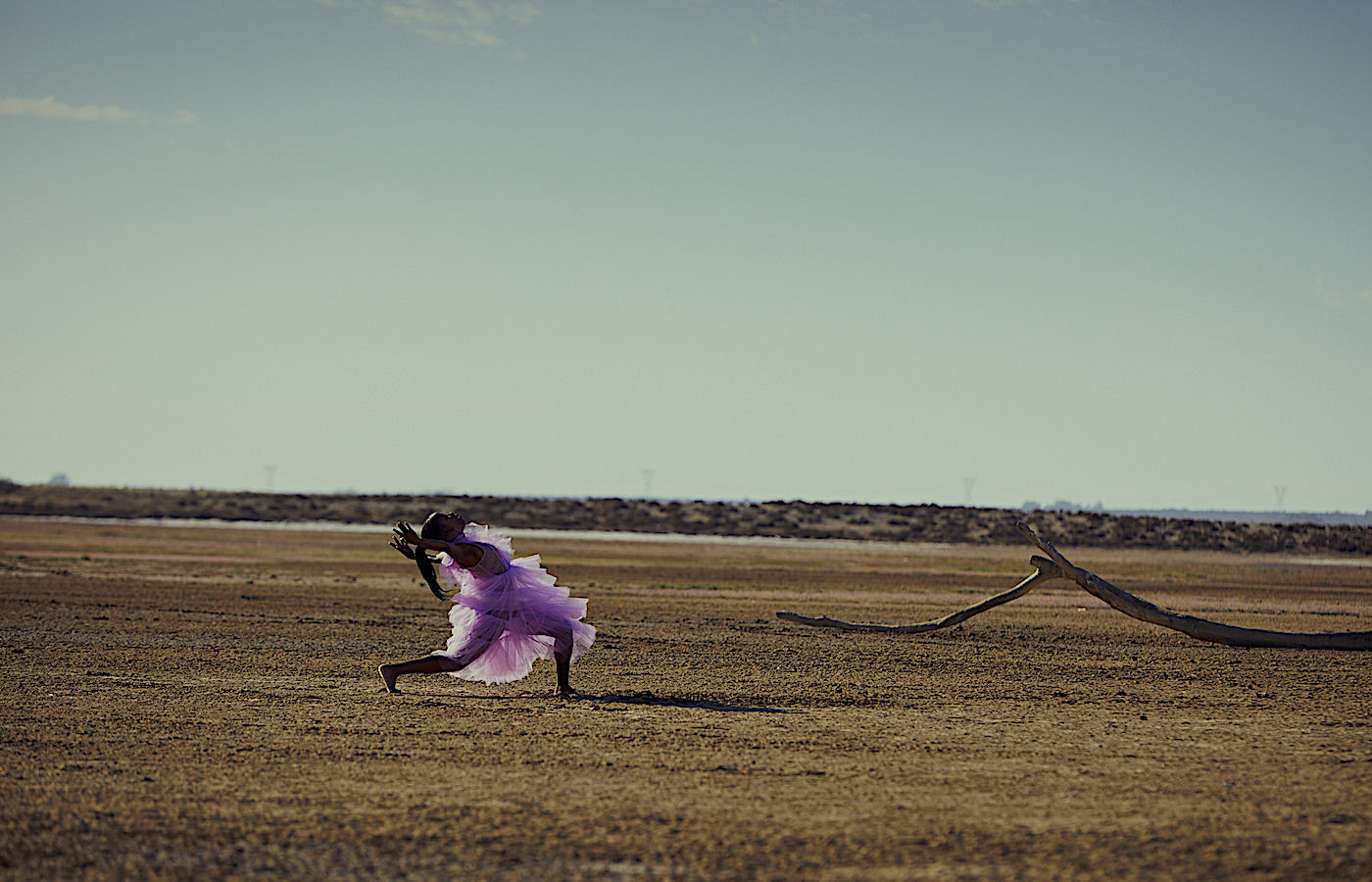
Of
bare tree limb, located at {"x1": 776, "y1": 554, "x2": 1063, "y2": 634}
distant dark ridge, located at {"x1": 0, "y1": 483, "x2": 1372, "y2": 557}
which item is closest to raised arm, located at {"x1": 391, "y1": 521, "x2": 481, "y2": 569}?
bare tree limb, located at {"x1": 776, "y1": 554, "x2": 1063, "y2": 634}

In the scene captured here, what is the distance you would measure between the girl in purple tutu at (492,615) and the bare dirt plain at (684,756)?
1.14 ft

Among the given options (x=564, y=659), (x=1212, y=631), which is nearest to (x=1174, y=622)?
(x=1212, y=631)

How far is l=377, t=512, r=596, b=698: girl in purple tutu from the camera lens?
32.3ft

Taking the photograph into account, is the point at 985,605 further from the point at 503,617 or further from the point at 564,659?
the point at 503,617

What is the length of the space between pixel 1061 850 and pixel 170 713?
Answer: 22.7ft

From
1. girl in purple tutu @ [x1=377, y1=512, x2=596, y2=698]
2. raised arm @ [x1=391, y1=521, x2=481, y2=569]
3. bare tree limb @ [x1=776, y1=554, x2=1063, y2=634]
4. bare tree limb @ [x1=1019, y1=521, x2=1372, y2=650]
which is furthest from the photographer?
bare tree limb @ [x1=776, y1=554, x2=1063, y2=634]

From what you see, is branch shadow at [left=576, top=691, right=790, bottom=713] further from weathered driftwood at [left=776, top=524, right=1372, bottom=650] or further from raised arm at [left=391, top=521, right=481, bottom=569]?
weathered driftwood at [left=776, top=524, right=1372, bottom=650]

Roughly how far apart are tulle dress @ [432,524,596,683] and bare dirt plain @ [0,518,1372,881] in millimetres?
371

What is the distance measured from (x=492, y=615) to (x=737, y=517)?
263 feet

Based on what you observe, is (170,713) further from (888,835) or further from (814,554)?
(814,554)

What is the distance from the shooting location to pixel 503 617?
9953mm

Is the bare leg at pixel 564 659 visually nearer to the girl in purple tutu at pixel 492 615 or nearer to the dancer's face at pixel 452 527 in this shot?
the girl in purple tutu at pixel 492 615

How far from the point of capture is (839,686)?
1138 centimetres

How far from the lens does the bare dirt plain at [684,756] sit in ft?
17.7
